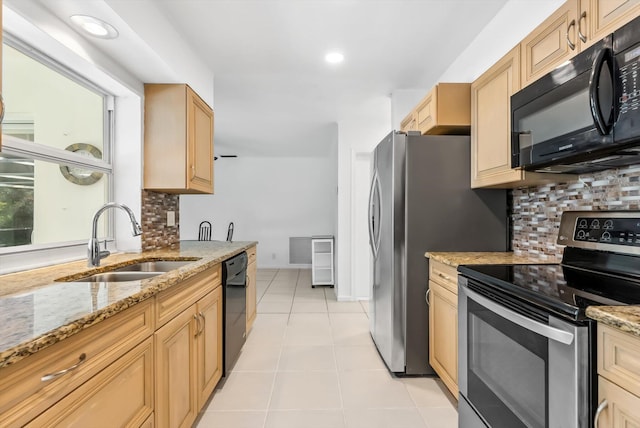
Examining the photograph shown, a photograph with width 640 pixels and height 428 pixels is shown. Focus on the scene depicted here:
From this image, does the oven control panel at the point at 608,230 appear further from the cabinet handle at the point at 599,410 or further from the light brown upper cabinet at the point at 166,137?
the light brown upper cabinet at the point at 166,137

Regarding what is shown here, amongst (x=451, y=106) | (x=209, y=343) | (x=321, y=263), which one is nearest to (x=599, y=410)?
(x=209, y=343)

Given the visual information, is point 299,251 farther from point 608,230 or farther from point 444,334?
point 608,230

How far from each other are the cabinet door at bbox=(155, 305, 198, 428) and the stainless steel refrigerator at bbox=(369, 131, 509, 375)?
4.29 ft

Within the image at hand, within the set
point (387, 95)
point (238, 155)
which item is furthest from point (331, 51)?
point (238, 155)

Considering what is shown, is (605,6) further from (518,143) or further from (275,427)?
(275,427)

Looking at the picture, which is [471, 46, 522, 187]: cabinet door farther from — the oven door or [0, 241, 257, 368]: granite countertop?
[0, 241, 257, 368]: granite countertop

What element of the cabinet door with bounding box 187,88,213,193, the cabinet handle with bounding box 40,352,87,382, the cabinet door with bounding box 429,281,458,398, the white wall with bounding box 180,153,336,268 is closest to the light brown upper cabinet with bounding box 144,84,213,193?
the cabinet door with bounding box 187,88,213,193

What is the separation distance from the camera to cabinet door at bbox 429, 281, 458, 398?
1810 mm

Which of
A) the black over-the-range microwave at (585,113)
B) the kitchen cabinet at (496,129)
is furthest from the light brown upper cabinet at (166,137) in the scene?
the black over-the-range microwave at (585,113)

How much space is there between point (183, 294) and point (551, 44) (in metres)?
2.03

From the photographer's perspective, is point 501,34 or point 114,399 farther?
point 501,34

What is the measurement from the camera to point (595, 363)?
34.7 inches

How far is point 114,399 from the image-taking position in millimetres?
975

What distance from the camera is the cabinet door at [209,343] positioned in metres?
1.73
